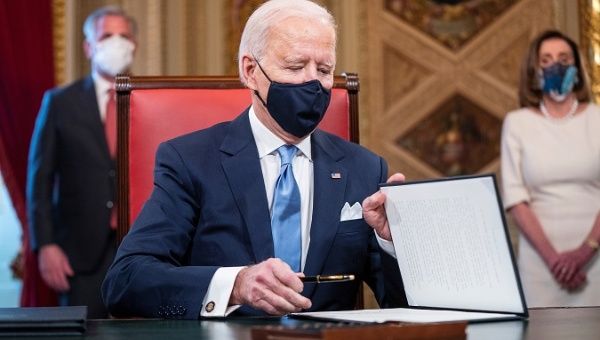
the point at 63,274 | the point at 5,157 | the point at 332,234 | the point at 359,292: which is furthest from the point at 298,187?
the point at 5,157

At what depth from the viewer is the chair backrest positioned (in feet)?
9.61

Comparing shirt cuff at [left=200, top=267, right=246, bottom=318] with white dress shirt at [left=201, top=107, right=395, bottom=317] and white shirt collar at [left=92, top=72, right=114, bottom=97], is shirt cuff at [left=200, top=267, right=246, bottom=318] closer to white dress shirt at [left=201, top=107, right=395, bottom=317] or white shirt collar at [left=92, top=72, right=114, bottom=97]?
white dress shirt at [left=201, top=107, right=395, bottom=317]

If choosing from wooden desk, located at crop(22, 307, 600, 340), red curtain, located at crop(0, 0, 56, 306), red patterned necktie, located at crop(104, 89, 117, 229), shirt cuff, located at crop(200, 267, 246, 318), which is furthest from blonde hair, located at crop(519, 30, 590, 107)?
shirt cuff, located at crop(200, 267, 246, 318)

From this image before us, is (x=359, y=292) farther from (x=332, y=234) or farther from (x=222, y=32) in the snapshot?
(x=222, y=32)

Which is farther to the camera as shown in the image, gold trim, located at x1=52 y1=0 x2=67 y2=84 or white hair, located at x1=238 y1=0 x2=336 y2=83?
gold trim, located at x1=52 y1=0 x2=67 y2=84

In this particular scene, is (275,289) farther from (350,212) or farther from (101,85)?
(101,85)

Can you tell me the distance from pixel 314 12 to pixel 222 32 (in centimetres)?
368

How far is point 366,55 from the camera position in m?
6.27

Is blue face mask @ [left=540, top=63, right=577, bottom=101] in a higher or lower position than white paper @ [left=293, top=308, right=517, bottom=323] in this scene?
higher

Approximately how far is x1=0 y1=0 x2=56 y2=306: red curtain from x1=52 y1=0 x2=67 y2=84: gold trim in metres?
0.04

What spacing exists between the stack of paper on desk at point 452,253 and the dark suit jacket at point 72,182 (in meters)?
2.93

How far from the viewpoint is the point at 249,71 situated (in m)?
2.78

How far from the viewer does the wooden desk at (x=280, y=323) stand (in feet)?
5.90

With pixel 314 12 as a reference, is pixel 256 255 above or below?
below
